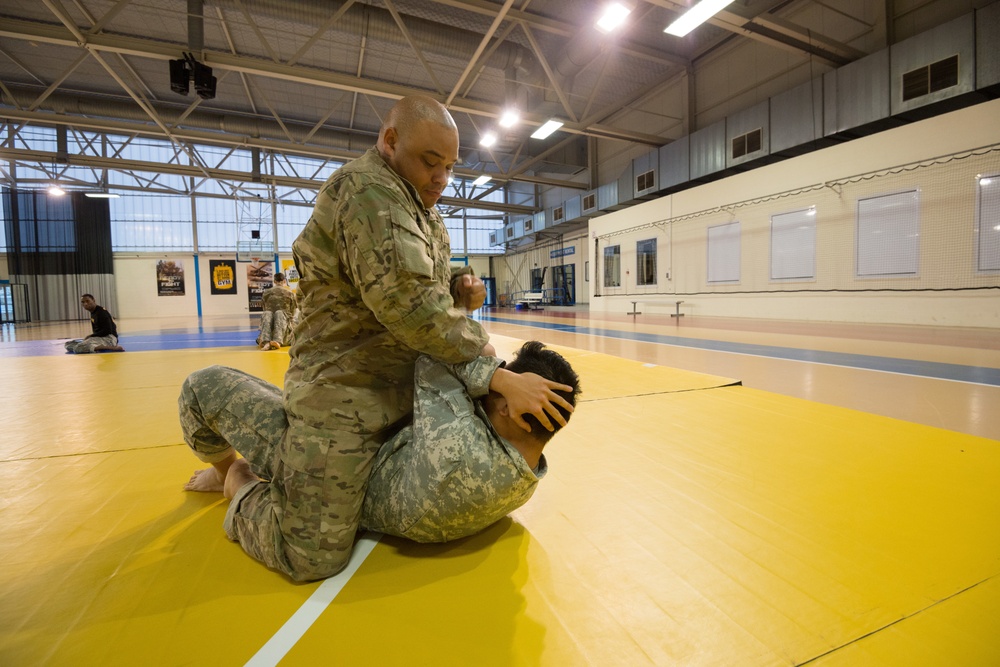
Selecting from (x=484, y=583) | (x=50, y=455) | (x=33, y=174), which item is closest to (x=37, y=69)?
(x=33, y=174)

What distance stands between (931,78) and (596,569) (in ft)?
32.0

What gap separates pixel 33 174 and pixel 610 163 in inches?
897

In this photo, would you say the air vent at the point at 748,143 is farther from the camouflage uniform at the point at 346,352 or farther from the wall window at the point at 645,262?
the camouflage uniform at the point at 346,352

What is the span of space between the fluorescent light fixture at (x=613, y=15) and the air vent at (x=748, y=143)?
4.94 metres

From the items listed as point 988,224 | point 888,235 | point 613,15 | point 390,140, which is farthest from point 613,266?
point 390,140

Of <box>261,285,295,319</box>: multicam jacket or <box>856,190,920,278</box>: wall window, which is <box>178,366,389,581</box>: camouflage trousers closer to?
<box>261,285,295,319</box>: multicam jacket

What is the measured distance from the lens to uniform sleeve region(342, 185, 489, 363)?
1089 millimetres

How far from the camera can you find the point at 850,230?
820 centimetres

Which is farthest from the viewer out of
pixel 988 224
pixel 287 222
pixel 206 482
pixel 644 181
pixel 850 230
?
pixel 287 222

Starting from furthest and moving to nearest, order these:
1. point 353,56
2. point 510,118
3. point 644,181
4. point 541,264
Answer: point 541,264
point 644,181
point 353,56
point 510,118

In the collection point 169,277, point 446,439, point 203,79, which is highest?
point 203,79

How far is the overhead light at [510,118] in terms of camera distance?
8.95 metres

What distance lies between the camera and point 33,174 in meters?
17.7

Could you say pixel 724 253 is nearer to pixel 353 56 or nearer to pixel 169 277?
pixel 353 56
